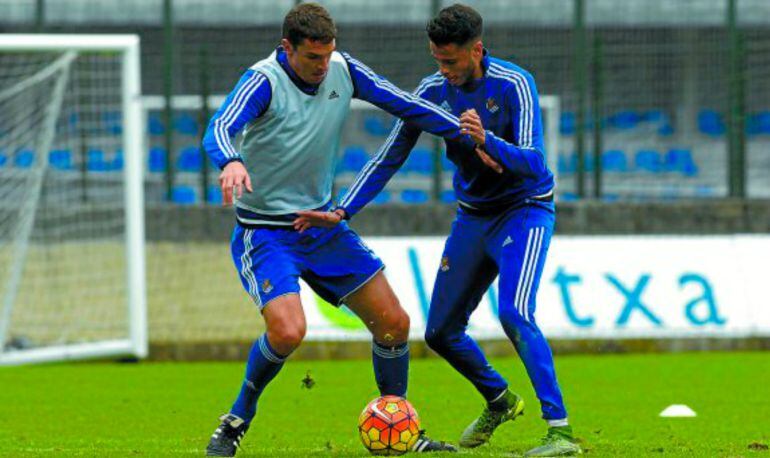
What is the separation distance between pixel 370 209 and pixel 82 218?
320 centimetres

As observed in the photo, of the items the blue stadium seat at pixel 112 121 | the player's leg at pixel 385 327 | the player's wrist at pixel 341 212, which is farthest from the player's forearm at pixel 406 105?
the blue stadium seat at pixel 112 121

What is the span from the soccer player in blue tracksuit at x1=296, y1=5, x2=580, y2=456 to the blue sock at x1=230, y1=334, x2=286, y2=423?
69cm

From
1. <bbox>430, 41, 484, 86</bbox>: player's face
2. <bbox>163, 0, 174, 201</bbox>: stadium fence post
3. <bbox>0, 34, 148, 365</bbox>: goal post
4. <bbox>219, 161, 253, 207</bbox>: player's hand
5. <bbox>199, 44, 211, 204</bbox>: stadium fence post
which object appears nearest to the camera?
<bbox>219, 161, 253, 207</bbox>: player's hand

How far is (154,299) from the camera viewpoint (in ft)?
52.2

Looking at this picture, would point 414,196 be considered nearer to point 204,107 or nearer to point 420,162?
point 420,162

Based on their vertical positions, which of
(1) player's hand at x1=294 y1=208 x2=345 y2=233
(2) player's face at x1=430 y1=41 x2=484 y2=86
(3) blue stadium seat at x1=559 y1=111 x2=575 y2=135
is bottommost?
(1) player's hand at x1=294 y1=208 x2=345 y2=233

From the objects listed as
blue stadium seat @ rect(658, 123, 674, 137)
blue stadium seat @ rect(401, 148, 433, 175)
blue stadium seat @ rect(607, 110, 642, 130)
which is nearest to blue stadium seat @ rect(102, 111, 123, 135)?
blue stadium seat @ rect(401, 148, 433, 175)

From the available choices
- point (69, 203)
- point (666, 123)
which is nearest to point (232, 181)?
point (69, 203)

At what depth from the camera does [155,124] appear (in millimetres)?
17516

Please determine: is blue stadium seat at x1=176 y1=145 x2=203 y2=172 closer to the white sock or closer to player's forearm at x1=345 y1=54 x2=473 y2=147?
player's forearm at x1=345 y1=54 x2=473 y2=147

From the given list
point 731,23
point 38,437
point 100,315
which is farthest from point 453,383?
point 731,23

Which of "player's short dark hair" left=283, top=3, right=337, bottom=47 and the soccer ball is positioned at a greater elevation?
"player's short dark hair" left=283, top=3, right=337, bottom=47

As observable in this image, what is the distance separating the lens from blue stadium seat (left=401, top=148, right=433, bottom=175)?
58.0ft

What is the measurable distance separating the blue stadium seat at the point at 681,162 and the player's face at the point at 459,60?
9582 millimetres
